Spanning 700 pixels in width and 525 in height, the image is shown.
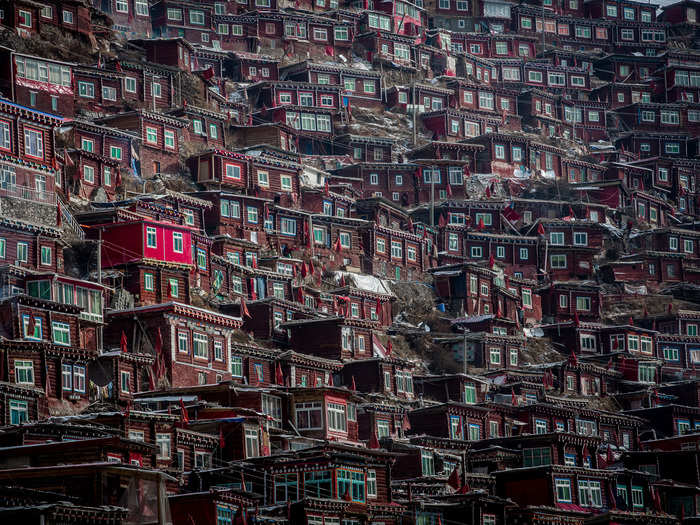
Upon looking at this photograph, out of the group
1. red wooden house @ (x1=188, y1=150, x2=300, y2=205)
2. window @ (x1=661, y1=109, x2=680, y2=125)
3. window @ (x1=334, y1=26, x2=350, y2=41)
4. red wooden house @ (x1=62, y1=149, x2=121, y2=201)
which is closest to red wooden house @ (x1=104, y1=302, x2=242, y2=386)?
red wooden house @ (x1=62, y1=149, x2=121, y2=201)

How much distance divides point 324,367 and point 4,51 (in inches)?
1394

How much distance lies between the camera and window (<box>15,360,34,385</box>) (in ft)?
239

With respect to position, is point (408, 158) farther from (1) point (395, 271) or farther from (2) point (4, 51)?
(2) point (4, 51)

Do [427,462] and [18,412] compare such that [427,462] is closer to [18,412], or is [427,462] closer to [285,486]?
[285,486]

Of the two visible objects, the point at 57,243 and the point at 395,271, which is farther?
the point at 395,271

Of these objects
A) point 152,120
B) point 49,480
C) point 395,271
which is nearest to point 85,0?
point 152,120

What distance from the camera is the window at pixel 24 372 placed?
72812 mm

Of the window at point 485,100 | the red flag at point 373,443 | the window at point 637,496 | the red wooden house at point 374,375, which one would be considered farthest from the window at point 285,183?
the window at point 485,100

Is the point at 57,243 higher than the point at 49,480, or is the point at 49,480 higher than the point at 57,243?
the point at 57,243

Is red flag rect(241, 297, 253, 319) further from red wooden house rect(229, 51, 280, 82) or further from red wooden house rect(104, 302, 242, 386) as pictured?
red wooden house rect(229, 51, 280, 82)

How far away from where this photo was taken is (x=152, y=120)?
387ft

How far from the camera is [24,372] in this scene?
241 feet

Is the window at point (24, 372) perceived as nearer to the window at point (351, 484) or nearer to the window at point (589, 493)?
the window at point (351, 484)

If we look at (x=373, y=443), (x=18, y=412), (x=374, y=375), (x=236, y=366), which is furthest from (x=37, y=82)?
(x=18, y=412)
